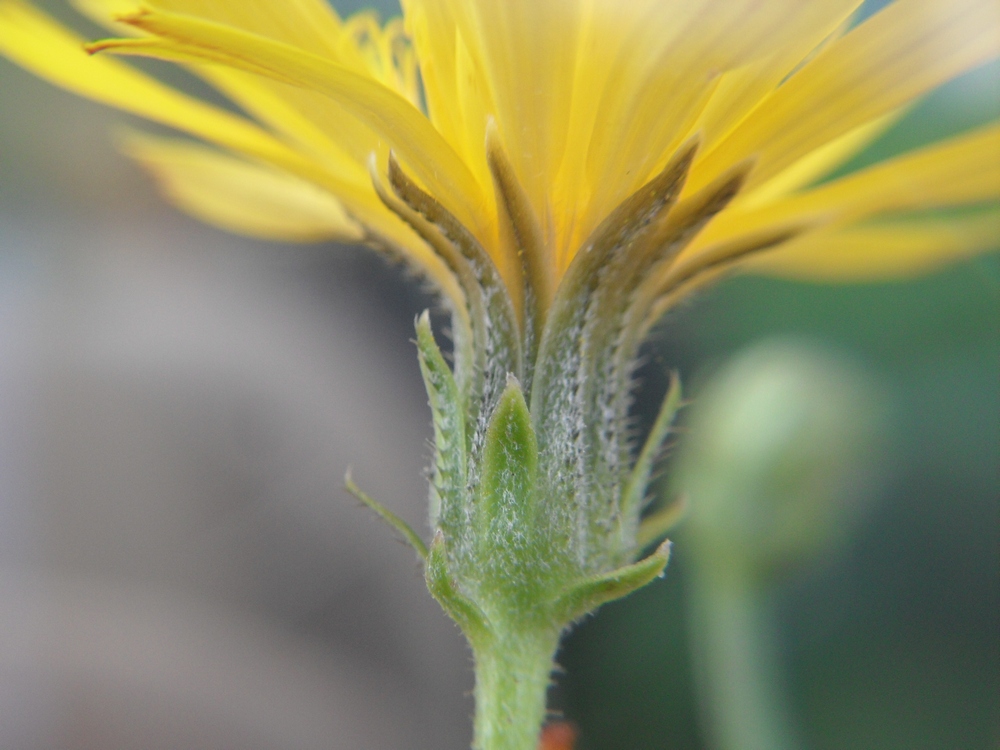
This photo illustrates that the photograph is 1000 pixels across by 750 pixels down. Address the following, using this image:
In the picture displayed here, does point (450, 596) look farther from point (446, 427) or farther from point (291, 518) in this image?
point (291, 518)

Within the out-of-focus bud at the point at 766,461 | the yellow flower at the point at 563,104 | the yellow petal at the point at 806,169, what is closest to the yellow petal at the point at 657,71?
the yellow flower at the point at 563,104

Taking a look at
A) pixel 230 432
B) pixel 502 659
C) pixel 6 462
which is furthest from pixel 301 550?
pixel 502 659

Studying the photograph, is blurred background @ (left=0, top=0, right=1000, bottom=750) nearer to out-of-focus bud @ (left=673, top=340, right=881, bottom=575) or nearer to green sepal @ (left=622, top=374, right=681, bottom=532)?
out-of-focus bud @ (left=673, top=340, right=881, bottom=575)

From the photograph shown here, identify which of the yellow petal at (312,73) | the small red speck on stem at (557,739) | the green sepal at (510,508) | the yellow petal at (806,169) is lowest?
the small red speck on stem at (557,739)

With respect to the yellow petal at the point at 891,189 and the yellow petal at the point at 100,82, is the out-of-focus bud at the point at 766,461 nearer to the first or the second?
the yellow petal at the point at 891,189

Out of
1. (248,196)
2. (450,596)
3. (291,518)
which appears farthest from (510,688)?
(291,518)

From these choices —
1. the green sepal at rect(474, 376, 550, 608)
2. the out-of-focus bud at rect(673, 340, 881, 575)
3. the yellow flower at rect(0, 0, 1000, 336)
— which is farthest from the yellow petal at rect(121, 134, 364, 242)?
the out-of-focus bud at rect(673, 340, 881, 575)

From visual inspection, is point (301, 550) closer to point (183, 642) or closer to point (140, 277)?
point (183, 642)
